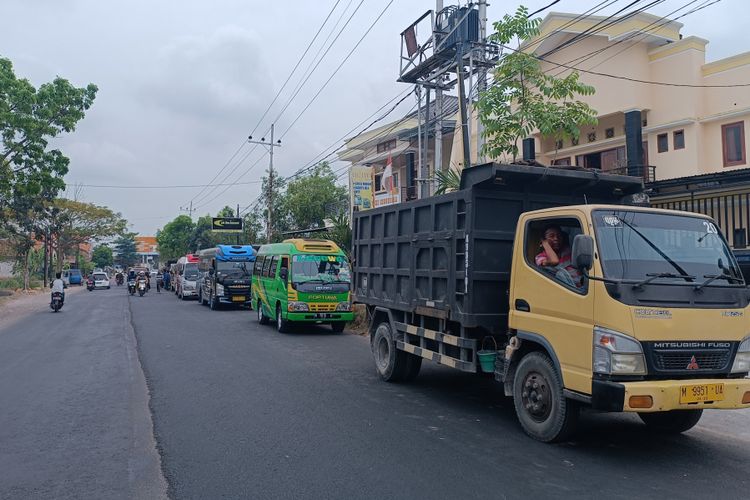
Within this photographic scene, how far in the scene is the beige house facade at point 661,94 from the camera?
18.4 meters

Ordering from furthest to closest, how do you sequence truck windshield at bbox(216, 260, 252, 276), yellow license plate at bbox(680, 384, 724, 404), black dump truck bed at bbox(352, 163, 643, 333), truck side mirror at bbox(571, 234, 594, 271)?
truck windshield at bbox(216, 260, 252, 276)
black dump truck bed at bbox(352, 163, 643, 333)
truck side mirror at bbox(571, 234, 594, 271)
yellow license plate at bbox(680, 384, 724, 404)

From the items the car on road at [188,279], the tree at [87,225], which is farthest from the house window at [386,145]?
the tree at [87,225]

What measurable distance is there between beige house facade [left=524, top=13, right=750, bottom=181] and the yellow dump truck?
40.7 feet

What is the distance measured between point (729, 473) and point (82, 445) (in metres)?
6.12

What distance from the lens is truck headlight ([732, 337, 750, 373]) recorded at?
553cm

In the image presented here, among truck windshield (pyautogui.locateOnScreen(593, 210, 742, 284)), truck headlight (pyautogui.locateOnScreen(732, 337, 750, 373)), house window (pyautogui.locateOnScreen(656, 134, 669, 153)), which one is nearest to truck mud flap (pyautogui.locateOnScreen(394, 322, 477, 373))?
truck windshield (pyautogui.locateOnScreen(593, 210, 742, 284))

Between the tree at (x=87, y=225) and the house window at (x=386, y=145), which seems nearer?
the house window at (x=386, y=145)

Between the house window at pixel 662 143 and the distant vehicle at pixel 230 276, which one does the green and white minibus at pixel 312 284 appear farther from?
the house window at pixel 662 143

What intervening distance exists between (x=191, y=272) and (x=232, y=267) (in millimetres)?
9143

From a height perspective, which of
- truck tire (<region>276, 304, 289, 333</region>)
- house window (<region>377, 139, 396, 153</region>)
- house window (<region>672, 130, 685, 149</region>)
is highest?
house window (<region>377, 139, 396, 153</region>)

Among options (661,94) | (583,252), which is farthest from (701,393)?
(661,94)

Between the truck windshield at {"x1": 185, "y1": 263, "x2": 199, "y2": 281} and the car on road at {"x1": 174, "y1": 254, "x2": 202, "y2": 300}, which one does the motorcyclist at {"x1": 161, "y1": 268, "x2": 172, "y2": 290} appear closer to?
the car on road at {"x1": 174, "y1": 254, "x2": 202, "y2": 300}

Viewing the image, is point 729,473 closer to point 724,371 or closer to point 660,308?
point 724,371

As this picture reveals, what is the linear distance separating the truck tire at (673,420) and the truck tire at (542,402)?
1.35 metres
